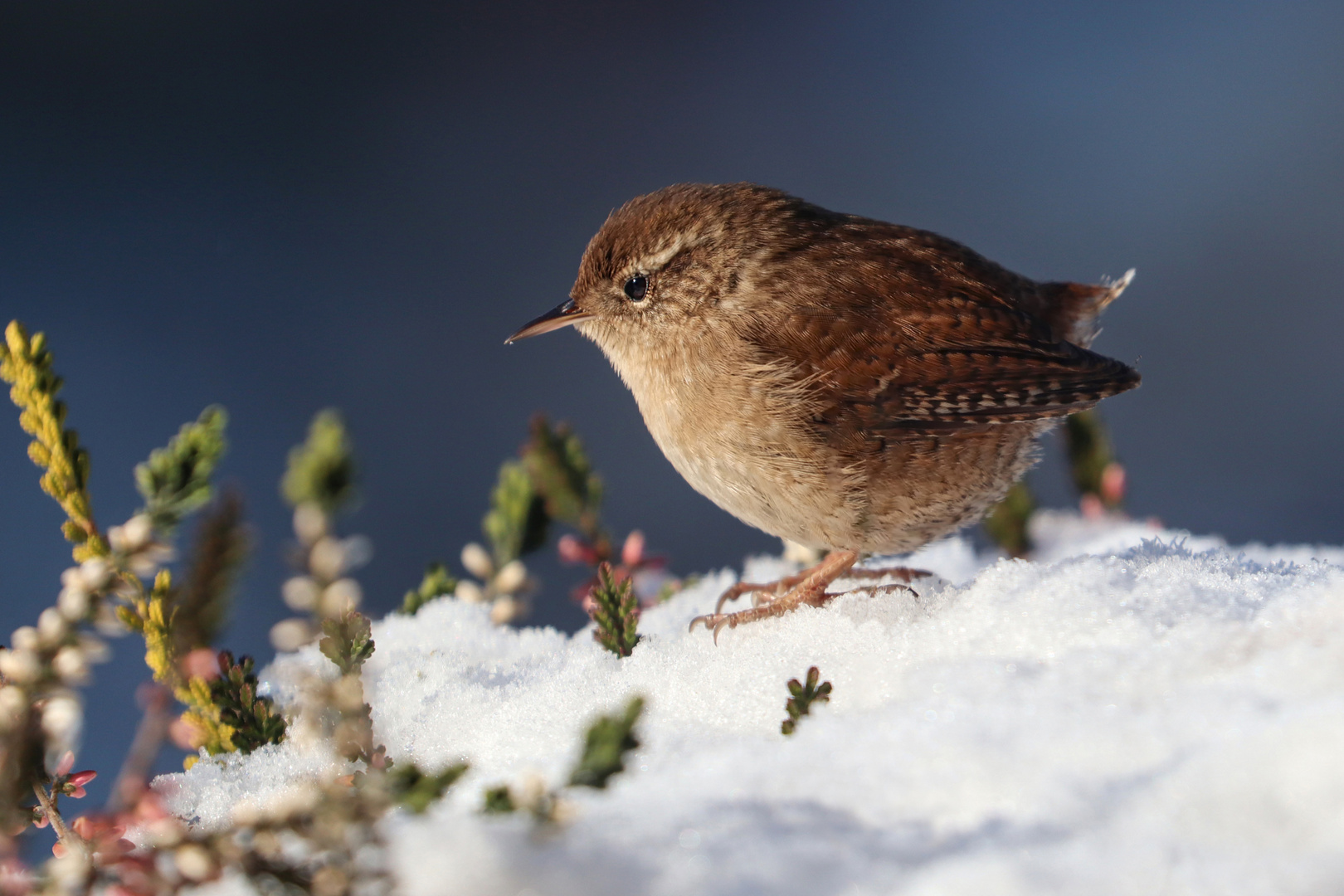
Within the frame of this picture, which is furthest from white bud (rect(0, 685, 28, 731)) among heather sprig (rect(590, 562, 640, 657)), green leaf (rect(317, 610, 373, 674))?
heather sprig (rect(590, 562, 640, 657))

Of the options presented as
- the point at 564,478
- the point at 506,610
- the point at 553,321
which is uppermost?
the point at 553,321

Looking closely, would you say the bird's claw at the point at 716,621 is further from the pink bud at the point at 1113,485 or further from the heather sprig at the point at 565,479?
the pink bud at the point at 1113,485

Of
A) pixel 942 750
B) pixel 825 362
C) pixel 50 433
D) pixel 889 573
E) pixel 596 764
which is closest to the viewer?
pixel 596 764

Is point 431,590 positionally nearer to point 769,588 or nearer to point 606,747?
point 769,588

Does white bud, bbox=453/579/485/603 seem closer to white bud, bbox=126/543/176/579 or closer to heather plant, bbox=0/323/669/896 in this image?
heather plant, bbox=0/323/669/896

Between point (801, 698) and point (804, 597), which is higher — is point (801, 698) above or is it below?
below

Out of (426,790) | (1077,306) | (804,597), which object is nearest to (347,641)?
(426,790)

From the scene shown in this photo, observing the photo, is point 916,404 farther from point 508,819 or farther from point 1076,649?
point 508,819
